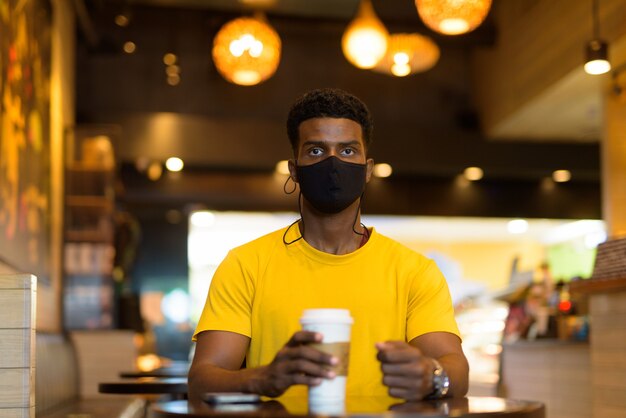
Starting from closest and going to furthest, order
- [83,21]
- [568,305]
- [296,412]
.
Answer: [296,412]
[568,305]
[83,21]

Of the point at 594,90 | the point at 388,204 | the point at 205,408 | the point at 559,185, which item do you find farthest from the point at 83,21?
the point at 205,408

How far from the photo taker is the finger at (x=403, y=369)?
1.78m

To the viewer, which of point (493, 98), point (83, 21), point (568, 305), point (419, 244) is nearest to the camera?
point (568, 305)

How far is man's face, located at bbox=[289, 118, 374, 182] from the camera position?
88.8 inches

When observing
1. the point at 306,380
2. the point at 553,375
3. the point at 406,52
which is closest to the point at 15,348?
the point at 306,380

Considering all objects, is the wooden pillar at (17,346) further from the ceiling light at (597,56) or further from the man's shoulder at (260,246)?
the ceiling light at (597,56)

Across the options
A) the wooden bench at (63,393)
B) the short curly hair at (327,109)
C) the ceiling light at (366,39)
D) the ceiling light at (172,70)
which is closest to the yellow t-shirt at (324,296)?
the short curly hair at (327,109)

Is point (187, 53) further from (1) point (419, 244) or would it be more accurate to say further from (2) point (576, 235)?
(2) point (576, 235)

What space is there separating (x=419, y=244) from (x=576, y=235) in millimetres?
2112

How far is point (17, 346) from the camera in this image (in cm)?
295

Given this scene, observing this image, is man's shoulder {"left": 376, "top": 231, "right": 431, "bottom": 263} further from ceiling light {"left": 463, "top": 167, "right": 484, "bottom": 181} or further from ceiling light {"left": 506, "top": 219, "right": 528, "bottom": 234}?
ceiling light {"left": 506, "top": 219, "right": 528, "bottom": 234}

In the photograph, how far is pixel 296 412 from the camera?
1660 mm

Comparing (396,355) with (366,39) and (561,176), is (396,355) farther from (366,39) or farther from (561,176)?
(561,176)

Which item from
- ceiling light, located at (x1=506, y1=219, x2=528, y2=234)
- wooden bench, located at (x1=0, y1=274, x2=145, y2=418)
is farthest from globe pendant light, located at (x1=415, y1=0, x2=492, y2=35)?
ceiling light, located at (x1=506, y1=219, x2=528, y2=234)
